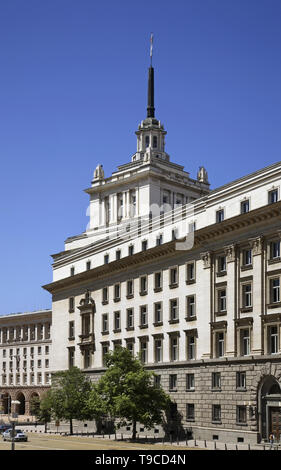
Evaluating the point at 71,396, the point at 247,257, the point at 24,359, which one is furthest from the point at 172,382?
the point at 24,359

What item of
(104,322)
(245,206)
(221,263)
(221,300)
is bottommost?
(104,322)

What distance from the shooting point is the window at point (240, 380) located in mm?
70750

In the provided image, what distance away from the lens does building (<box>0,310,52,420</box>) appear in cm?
15438

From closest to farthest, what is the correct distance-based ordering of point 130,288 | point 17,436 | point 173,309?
1. point 17,436
2. point 173,309
3. point 130,288

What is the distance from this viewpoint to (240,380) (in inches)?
2805

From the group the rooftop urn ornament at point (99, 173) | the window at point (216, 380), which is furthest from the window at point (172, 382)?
the rooftop urn ornament at point (99, 173)

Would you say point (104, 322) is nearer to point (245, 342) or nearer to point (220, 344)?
point (220, 344)

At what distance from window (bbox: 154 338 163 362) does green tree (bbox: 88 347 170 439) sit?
3.89 metres

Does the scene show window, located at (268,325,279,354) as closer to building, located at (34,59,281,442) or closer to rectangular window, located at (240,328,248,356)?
building, located at (34,59,281,442)

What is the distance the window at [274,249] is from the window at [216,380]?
13.1 m

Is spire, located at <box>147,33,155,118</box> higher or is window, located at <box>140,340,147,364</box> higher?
spire, located at <box>147,33,155,118</box>

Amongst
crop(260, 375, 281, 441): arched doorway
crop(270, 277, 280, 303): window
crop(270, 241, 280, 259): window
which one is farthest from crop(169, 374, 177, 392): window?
crop(270, 241, 280, 259): window

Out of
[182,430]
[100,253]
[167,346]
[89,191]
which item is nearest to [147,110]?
[89,191]

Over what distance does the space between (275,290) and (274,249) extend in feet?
11.9
